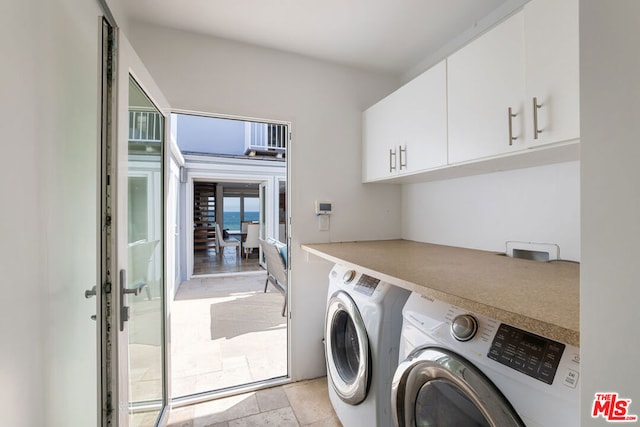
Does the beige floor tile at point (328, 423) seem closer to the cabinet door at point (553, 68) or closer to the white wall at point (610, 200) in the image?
the white wall at point (610, 200)

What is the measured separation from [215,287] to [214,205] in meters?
4.72

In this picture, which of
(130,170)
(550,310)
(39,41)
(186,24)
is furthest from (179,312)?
(550,310)

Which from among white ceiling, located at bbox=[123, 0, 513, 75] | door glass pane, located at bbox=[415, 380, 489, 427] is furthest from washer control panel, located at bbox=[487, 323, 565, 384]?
white ceiling, located at bbox=[123, 0, 513, 75]

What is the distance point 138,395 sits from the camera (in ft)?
4.83

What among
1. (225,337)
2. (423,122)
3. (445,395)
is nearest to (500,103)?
(423,122)

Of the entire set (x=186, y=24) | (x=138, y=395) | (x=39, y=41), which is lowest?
(x=138, y=395)

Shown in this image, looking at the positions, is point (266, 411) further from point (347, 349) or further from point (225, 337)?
point (225, 337)

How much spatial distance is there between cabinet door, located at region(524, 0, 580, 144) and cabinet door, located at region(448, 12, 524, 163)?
0.05 metres

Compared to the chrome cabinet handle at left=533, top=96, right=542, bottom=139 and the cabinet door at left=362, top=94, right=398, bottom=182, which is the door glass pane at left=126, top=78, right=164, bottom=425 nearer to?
the cabinet door at left=362, top=94, right=398, bottom=182

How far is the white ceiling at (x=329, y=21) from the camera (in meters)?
1.70

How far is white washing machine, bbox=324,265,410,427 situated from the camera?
1.39m

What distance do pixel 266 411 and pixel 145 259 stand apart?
4.04 feet

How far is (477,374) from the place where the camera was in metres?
0.82

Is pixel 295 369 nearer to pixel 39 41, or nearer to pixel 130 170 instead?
pixel 130 170
